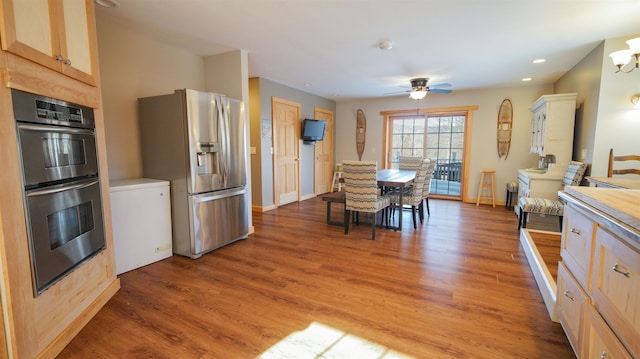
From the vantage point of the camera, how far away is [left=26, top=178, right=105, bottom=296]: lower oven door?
1521mm

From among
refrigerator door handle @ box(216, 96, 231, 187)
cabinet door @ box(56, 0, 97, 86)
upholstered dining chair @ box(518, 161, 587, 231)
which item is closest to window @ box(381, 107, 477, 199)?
upholstered dining chair @ box(518, 161, 587, 231)

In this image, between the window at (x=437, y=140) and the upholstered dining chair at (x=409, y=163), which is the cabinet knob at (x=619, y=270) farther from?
the window at (x=437, y=140)

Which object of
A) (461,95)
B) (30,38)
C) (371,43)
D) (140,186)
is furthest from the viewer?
(461,95)

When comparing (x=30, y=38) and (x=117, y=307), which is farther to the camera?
(x=117, y=307)

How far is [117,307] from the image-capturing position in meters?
2.14

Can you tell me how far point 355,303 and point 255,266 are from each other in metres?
1.15

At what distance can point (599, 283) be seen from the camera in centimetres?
124

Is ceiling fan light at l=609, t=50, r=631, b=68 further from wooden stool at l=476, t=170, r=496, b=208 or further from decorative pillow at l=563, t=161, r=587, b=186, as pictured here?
wooden stool at l=476, t=170, r=496, b=208

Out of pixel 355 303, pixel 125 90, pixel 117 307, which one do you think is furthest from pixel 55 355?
pixel 125 90

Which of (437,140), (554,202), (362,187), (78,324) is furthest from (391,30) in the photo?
(437,140)

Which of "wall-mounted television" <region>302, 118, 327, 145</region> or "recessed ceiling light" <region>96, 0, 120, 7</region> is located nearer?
"recessed ceiling light" <region>96, 0, 120, 7</region>

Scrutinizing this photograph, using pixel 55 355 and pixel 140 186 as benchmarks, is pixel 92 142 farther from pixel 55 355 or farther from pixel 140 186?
pixel 55 355

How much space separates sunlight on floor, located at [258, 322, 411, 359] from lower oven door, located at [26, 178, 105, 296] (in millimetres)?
1303


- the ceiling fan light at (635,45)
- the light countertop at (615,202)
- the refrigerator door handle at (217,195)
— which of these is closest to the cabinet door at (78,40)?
the refrigerator door handle at (217,195)
